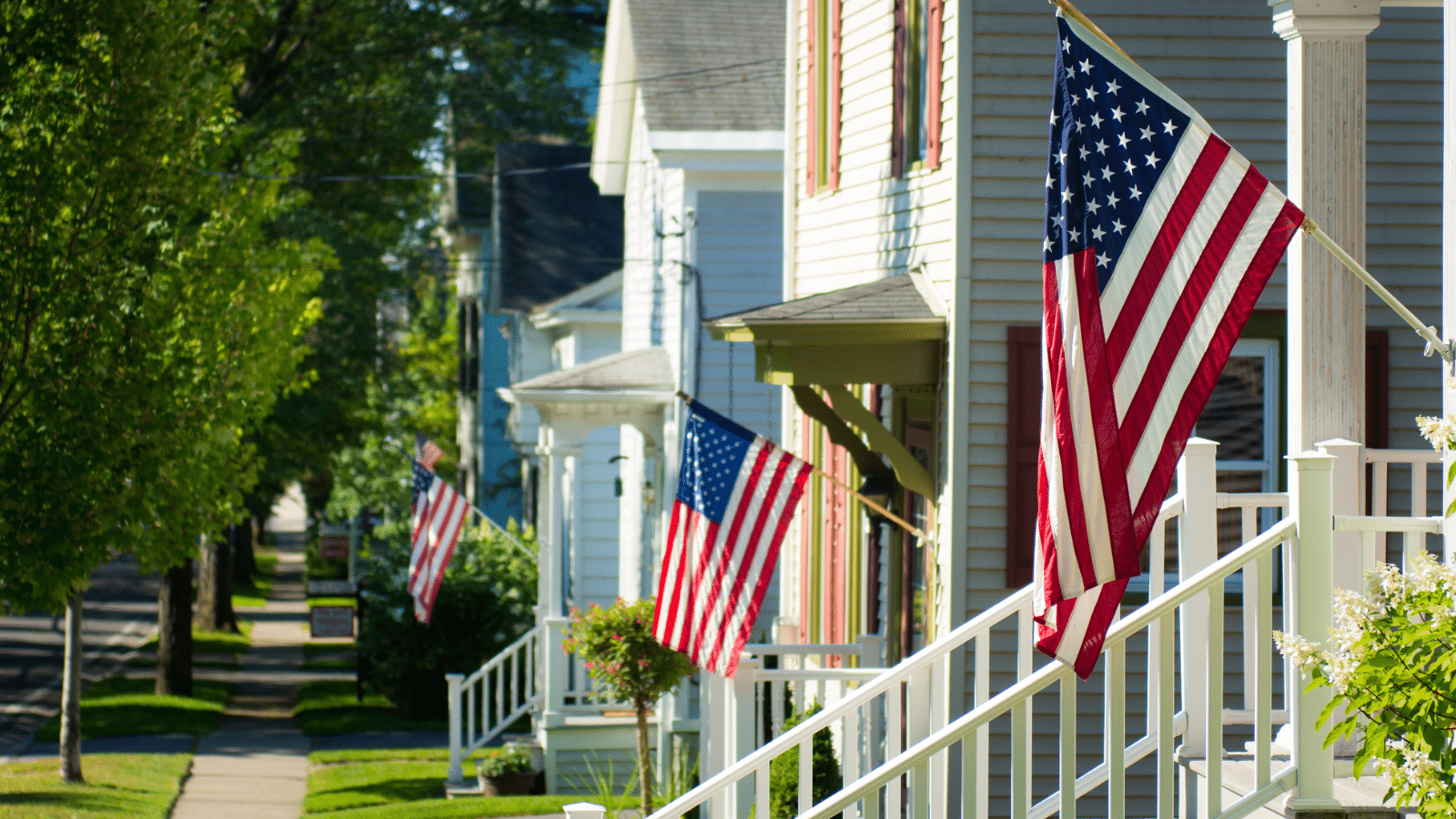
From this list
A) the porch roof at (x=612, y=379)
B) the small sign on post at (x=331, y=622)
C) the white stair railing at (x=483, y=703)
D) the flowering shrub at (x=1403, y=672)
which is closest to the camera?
the flowering shrub at (x=1403, y=672)

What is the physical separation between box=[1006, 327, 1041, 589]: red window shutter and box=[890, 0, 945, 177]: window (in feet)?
4.17

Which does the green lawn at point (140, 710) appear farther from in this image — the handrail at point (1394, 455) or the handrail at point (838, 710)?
the handrail at point (1394, 455)

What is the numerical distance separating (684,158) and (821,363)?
713cm

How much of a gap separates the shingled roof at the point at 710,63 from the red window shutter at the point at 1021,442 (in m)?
7.34

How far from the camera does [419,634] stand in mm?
19984

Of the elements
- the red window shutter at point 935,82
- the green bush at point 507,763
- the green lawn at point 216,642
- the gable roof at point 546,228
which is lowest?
the green lawn at point 216,642

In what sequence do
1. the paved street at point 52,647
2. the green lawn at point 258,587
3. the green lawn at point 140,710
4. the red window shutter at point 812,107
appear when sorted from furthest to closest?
the green lawn at point 258,587, the paved street at point 52,647, the green lawn at point 140,710, the red window shutter at point 812,107

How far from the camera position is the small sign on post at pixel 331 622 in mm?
23156

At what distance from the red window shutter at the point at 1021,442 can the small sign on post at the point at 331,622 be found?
16222 mm

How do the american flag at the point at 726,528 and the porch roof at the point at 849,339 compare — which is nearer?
the american flag at the point at 726,528

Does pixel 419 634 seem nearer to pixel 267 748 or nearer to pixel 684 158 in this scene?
pixel 267 748

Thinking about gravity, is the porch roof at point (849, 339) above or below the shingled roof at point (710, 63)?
below

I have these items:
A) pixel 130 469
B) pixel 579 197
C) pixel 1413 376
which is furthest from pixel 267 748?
pixel 1413 376

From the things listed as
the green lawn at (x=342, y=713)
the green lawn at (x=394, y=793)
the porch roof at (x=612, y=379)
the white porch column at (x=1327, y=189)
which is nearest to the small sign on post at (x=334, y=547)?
the green lawn at (x=342, y=713)
